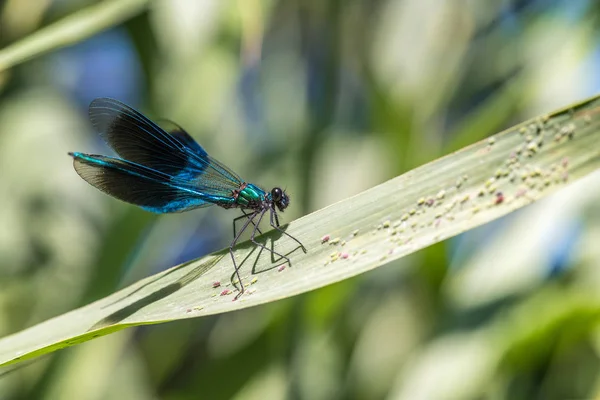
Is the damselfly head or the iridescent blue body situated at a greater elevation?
the iridescent blue body

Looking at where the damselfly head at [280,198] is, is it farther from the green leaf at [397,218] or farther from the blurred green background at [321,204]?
the green leaf at [397,218]

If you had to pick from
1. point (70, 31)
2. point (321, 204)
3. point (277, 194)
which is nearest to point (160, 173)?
point (277, 194)

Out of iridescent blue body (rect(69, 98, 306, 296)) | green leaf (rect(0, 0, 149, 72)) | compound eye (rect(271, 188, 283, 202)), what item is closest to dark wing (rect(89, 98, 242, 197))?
iridescent blue body (rect(69, 98, 306, 296))

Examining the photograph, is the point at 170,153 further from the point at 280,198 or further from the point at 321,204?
the point at 321,204

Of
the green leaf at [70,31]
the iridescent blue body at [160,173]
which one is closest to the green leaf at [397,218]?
the iridescent blue body at [160,173]

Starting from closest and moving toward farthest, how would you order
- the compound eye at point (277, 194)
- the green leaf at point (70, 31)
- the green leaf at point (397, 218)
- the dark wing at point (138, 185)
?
1. the green leaf at point (397, 218)
2. the green leaf at point (70, 31)
3. the dark wing at point (138, 185)
4. the compound eye at point (277, 194)

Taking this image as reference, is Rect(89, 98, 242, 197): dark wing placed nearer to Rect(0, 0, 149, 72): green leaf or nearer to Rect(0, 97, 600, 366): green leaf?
Rect(0, 0, 149, 72): green leaf
